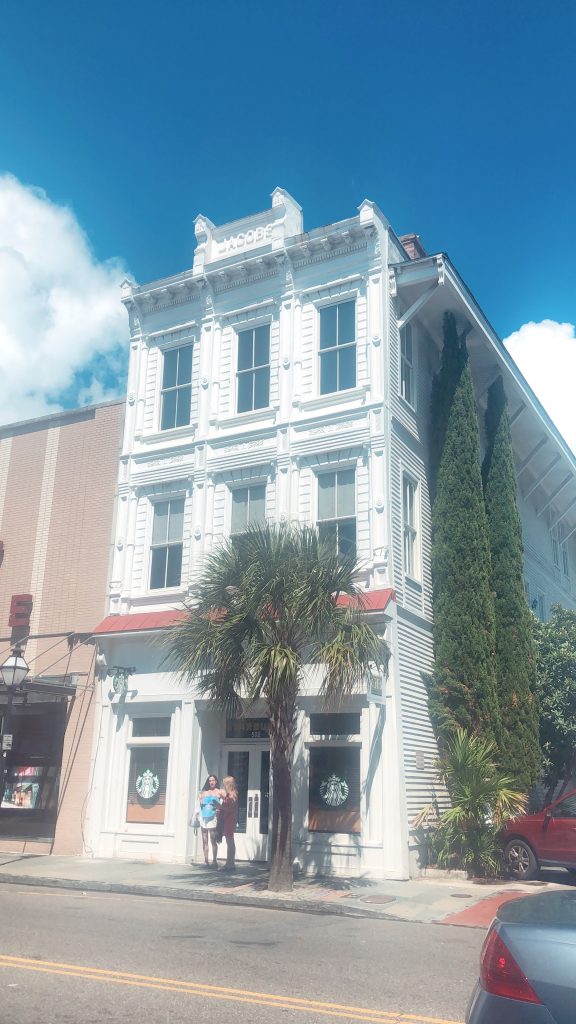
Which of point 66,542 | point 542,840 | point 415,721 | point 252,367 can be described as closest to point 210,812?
point 415,721

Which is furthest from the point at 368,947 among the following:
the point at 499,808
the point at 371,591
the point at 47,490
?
the point at 47,490

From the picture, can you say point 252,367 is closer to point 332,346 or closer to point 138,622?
point 332,346

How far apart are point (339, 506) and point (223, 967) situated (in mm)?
11412

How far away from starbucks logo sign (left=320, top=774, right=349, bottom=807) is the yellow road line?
902cm

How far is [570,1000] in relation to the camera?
349cm

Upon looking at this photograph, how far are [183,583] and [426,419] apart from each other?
6867 millimetres

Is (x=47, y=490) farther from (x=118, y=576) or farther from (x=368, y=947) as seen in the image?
(x=368, y=947)

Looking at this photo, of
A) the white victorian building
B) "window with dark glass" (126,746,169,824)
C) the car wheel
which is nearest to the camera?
the car wheel

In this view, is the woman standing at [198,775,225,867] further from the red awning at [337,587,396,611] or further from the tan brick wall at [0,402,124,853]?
the red awning at [337,587,396,611]

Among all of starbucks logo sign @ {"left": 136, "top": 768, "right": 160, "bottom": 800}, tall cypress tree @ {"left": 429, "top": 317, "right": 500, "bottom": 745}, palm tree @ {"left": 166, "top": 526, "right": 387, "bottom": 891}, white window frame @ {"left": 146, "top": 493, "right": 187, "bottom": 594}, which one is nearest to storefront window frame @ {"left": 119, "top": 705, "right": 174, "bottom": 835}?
starbucks logo sign @ {"left": 136, "top": 768, "right": 160, "bottom": 800}

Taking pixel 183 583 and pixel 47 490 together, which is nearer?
pixel 183 583

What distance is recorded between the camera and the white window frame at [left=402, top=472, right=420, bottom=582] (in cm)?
1817

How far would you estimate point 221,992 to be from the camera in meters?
6.73

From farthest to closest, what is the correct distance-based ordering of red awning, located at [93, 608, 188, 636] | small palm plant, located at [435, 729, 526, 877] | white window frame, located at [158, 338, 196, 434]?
1. white window frame, located at [158, 338, 196, 434]
2. red awning, located at [93, 608, 188, 636]
3. small palm plant, located at [435, 729, 526, 877]
